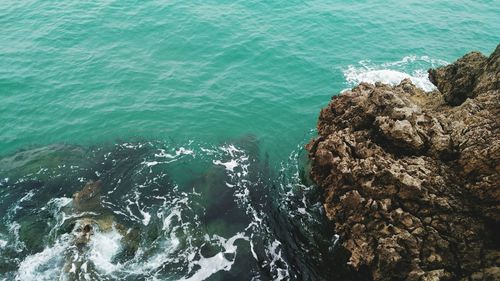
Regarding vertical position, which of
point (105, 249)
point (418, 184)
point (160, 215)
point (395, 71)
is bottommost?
point (105, 249)

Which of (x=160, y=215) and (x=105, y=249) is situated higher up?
(x=160, y=215)

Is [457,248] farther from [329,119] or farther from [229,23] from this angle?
[229,23]

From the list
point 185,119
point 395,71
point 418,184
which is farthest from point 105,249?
point 395,71

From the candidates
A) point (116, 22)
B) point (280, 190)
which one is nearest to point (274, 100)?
point (280, 190)

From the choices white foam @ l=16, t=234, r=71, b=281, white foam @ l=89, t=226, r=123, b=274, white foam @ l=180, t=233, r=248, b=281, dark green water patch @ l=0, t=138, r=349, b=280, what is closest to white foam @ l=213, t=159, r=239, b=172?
dark green water patch @ l=0, t=138, r=349, b=280

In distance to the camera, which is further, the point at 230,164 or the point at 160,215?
the point at 230,164

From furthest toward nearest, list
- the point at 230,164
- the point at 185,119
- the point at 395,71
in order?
the point at 395,71 → the point at 185,119 → the point at 230,164

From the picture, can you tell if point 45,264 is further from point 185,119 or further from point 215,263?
point 185,119

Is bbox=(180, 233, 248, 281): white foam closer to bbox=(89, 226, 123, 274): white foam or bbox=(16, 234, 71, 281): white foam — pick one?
bbox=(89, 226, 123, 274): white foam

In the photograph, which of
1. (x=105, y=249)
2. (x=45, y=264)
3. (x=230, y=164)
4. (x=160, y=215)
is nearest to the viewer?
(x=45, y=264)
